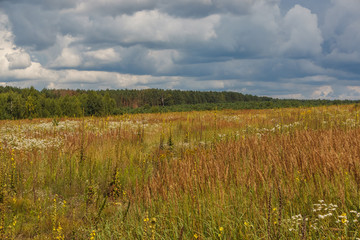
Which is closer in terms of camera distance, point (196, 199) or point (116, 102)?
point (196, 199)

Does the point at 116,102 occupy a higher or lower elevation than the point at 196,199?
higher

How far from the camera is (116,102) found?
9069 cm

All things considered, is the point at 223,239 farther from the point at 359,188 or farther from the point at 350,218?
the point at 359,188

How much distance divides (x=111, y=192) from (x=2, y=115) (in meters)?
45.1

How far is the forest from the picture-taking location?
41.2 m

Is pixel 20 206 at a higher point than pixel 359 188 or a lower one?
lower

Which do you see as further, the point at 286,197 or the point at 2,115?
the point at 2,115

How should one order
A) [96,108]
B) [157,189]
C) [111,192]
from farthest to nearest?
[96,108] < [111,192] < [157,189]

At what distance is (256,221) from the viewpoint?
2807 millimetres

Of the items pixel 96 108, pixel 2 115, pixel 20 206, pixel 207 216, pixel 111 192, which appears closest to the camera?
pixel 207 216

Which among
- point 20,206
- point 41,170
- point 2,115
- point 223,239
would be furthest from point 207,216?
point 2,115

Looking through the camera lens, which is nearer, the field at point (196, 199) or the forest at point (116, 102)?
the field at point (196, 199)

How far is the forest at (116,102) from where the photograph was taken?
41.2m

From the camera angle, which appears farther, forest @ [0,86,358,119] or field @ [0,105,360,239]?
forest @ [0,86,358,119]
